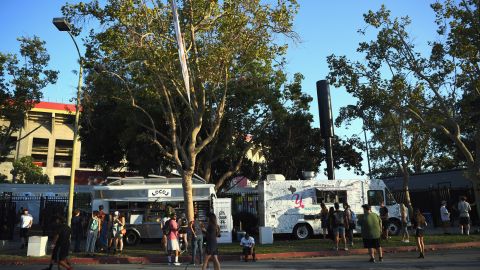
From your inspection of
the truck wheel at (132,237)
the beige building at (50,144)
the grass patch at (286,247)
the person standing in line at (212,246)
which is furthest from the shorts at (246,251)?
the beige building at (50,144)

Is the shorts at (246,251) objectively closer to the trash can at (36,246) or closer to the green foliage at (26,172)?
the trash can at (36,246)

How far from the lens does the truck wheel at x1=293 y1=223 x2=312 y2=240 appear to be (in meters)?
21.1

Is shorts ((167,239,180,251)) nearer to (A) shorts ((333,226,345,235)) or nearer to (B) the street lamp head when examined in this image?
(A) shorts ((333,226,345,235))

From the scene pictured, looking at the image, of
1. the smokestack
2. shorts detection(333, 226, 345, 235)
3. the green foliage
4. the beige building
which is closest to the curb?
shorts detection(333, 226, 345, 235)

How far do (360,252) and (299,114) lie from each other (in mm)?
14687

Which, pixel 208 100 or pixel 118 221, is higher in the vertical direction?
pixel 208 100

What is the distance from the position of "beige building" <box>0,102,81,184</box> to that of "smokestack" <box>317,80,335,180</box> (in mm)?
52012

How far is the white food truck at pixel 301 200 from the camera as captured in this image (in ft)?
68.8

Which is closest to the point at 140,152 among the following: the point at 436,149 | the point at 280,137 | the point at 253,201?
the point at 253,201

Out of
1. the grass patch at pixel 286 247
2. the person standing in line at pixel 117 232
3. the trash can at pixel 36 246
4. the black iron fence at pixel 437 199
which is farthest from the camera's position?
the black iron fence at pixel 437 199

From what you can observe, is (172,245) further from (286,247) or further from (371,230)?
(371,230)

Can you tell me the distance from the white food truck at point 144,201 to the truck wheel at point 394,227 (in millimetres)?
8889

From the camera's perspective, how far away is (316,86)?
2692cm

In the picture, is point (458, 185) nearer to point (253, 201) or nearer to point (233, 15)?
point (253, 201)
